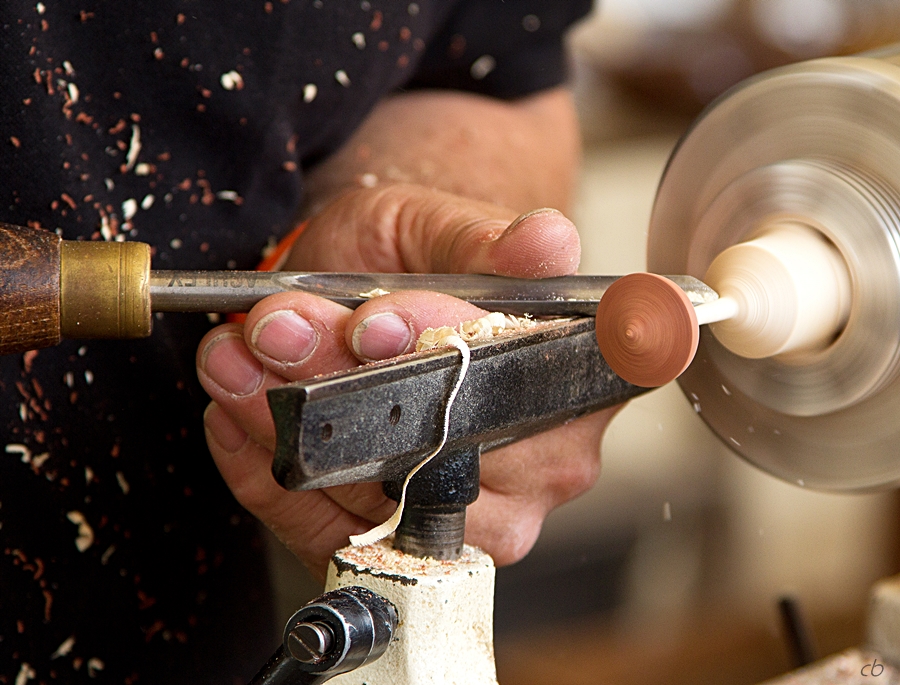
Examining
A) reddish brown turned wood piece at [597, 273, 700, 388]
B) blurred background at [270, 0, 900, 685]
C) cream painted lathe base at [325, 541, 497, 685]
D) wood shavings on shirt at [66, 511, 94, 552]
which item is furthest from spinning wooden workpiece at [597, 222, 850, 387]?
blurred background at [270, 0, 900, 685]

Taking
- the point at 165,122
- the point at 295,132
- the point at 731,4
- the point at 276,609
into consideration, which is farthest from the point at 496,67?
the point at 731,4

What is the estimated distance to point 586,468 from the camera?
616 millimetres

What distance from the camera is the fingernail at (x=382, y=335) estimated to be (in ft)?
1.40

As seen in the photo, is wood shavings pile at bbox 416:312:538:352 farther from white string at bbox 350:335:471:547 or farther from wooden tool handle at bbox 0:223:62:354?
wooden tool handle at bbox 0:223:62:354

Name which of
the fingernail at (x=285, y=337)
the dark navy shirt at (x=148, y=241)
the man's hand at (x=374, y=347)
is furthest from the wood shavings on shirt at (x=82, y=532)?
the fingernail at (x=285, y=337)

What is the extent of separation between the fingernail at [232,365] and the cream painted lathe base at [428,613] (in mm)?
113

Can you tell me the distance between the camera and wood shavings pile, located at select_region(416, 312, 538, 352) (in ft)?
1.35

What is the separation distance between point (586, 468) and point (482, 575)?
0.73 feet

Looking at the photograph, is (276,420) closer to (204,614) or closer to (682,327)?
(682,327)

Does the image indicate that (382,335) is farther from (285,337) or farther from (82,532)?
(82,532)

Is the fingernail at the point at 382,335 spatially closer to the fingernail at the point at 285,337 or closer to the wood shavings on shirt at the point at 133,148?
the fingernail at the point at 285,337

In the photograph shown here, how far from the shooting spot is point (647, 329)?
0.39 metres

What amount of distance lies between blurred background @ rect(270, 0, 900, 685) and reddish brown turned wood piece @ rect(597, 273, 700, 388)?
50.9 inches

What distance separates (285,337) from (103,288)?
86 mm
